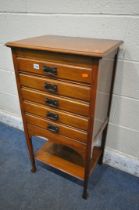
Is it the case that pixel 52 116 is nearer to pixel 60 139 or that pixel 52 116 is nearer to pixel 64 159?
pixel 60 139

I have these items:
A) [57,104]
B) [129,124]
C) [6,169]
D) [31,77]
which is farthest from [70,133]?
[6,169]

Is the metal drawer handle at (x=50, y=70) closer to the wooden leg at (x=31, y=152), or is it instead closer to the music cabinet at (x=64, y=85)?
the music cabinet at (x=64, y=85)

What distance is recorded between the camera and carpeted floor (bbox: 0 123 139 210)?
1246 millimetres

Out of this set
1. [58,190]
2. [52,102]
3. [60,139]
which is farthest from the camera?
[58,190]

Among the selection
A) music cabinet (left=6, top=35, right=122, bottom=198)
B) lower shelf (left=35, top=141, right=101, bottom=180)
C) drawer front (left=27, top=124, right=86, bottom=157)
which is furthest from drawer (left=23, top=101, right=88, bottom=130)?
lower shelf (left=35, top=141, right=101, bottom=180)

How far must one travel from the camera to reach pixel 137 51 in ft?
3.52

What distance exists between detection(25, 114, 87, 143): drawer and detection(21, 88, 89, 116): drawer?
0.13 meters

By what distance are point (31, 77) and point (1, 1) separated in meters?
0.85

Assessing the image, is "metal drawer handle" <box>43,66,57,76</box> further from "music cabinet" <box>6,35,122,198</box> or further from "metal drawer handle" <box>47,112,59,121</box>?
"metal drawer handle" <box>47,112,59,121</box>

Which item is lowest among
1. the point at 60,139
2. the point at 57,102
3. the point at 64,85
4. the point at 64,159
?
the point at 64,159

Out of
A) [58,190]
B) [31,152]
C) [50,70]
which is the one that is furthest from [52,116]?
[58,190]

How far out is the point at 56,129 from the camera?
1092 mm

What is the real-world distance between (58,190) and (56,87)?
0.85 metres

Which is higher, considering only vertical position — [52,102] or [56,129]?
[52,102]
